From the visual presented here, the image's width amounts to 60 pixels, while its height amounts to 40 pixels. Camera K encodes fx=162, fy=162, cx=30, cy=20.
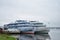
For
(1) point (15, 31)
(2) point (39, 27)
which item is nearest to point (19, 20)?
(1) point (15, 31)

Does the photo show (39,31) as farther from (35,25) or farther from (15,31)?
(15,31)

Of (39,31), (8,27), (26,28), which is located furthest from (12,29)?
(39,31)

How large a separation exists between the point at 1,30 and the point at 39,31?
7.97 feet

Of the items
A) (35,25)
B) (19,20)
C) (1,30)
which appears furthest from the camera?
(35,25)

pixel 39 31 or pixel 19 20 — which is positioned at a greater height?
pixel 19 20

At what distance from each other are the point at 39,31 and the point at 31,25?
0.61 metres

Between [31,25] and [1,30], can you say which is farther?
[31,25]

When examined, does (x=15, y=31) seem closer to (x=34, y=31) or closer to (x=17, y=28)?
(x=17, y=28)

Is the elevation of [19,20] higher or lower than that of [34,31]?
higher

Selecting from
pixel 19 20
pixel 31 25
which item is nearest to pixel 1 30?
pixel 19 20

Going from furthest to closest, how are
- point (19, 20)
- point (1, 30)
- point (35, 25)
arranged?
point (35, 25) → point (19, 20) → point (1, 30)

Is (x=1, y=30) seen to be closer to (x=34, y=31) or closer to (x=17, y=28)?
(x=17, y=28)

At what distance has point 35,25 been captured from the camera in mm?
9969

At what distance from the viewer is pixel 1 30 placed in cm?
877
